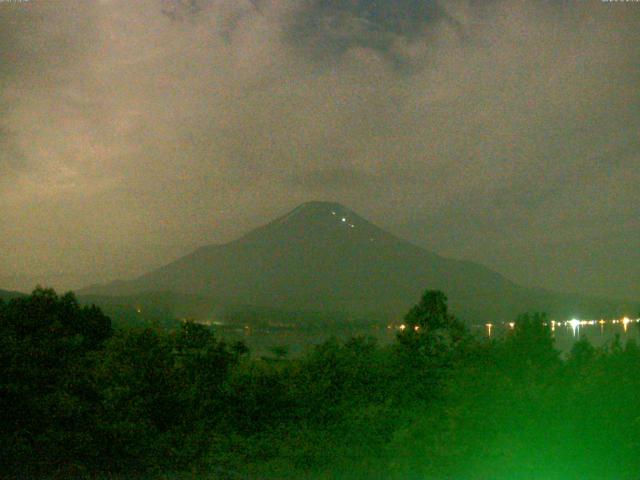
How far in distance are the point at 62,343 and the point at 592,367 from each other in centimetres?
700

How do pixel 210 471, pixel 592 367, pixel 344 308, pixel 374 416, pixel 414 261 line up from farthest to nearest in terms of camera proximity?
pixel 414 261 < pixel 344 308 < pixel 374 416 < pixel 210 471 < pixel 592 367

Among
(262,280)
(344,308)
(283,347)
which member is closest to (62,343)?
(283,347)

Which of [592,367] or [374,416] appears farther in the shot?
[374,416]

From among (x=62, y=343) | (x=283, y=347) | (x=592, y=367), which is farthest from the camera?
(x=283, y=347)

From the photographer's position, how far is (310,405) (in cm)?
1012

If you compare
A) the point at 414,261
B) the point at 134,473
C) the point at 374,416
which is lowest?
the point at 134,473

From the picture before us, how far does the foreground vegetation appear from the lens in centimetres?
637

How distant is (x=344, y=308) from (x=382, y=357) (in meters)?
30.0

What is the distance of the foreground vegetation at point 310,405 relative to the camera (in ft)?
20.9

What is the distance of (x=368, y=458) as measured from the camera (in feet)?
27.7

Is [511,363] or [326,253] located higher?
[326,253]

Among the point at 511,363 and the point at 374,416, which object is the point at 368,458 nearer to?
the point at 374,416

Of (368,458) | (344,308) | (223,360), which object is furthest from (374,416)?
(344,308)

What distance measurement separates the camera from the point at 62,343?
988cm
